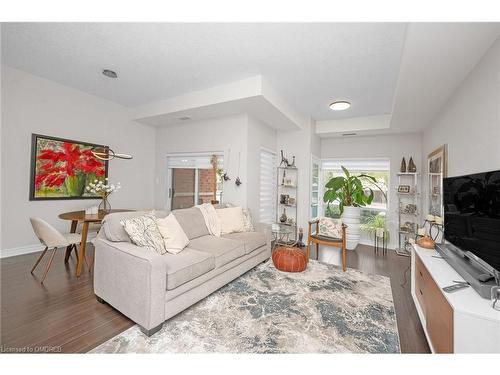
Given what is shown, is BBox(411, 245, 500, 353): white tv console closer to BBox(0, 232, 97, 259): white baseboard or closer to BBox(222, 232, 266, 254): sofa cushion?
BBox(222, 232, 266, 254): sofa cushion

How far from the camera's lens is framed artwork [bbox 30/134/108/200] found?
3318 millimetres

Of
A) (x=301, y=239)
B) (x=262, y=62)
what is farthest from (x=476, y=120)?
(x=301, y=239)

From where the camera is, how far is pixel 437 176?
308cm

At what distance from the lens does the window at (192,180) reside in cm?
427

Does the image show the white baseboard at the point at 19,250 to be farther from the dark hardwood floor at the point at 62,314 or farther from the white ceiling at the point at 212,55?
the white ceiling at the point at 212,55

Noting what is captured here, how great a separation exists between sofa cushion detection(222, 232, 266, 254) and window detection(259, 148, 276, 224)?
3.68ft

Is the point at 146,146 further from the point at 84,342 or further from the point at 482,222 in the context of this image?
the point at 482,222

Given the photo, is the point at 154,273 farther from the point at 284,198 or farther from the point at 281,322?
the point at 284,198

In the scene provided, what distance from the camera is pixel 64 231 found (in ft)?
12.1

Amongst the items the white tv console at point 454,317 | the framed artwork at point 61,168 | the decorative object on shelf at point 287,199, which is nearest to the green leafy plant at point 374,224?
the decorative object on shelf at point 287,199

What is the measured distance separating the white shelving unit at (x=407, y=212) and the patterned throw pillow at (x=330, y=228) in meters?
1.61

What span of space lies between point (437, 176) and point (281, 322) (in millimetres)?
3005

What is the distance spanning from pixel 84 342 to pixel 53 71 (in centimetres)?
359
